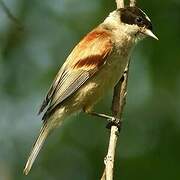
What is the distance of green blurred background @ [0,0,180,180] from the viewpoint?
861cm

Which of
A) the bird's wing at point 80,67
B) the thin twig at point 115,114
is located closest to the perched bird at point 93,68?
the bird's wing at point 80,67

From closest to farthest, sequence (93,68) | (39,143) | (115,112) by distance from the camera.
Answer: (115,112), (39,143), (93,68)

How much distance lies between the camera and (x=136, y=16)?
26.6ft

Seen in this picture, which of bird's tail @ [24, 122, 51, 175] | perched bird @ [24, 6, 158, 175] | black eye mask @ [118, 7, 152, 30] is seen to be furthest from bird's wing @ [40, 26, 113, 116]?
black eye mask @ [118, 7, 152, 30]

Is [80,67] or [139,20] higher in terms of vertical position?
[139,20]

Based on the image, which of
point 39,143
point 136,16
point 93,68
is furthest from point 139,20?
point 39,143

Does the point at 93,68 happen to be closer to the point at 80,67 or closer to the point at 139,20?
the point at 80,67

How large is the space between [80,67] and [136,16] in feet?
2.53

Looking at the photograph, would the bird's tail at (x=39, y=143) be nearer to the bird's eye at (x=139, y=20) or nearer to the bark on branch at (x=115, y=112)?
the bark on branch at (x=115, y=112)

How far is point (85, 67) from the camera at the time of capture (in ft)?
26.6

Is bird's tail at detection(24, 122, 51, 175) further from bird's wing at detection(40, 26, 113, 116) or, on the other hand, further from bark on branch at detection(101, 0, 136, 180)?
bark on branch at detection(101, 0, 136, 180)
